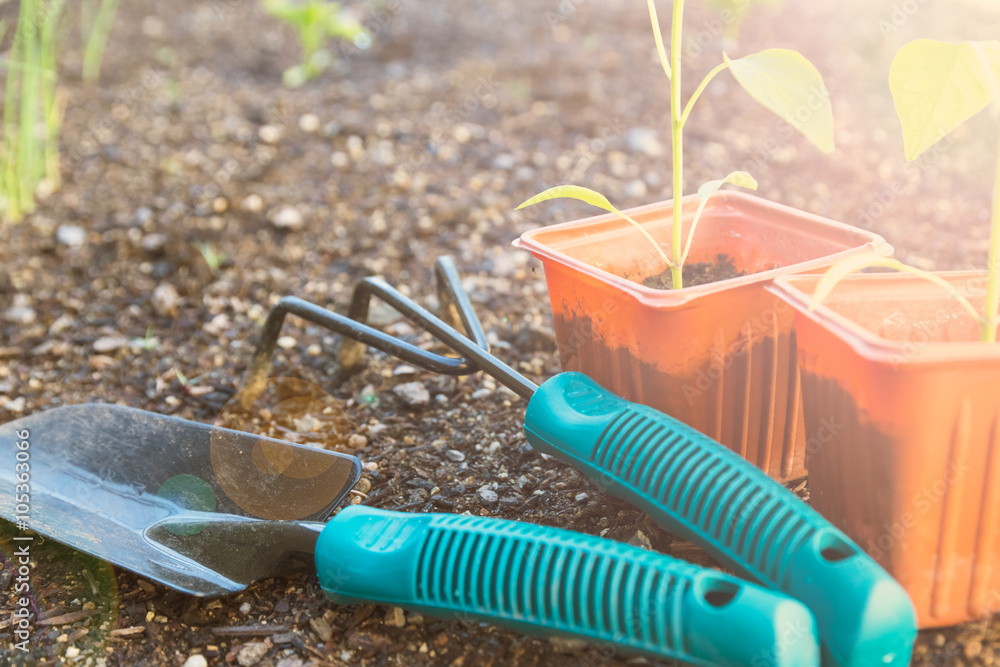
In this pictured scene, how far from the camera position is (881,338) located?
740 millimetres

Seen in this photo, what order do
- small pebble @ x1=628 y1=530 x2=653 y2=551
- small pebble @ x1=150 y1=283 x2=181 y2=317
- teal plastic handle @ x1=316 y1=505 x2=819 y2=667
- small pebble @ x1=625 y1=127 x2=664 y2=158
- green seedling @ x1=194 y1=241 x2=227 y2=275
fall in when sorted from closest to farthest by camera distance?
teal plastic handle @ x1=316 y1=505 x2=819 y2=667
small pebble @ x1=628 y1=530 x2=653 y2=551
small pebble @ x1=150 y1=283 x2=181 y2=317
green seedling @ x1=194 y1=241 x2=227 y2=275
small pebble @ x1=625 y1=127 x2=664 y2=158

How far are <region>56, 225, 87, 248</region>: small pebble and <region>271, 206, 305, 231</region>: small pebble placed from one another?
1.62ft

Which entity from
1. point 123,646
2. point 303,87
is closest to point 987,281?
point 123,646

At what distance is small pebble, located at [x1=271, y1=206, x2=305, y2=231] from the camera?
6.40 ft

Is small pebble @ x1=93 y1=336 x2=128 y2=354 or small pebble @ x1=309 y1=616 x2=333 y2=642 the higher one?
small pebble @ x1=309 y1=616 x2=333 y2=642

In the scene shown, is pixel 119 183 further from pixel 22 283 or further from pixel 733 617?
pixel 733 617

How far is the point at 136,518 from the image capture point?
1.08m

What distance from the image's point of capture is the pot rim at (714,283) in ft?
2.76

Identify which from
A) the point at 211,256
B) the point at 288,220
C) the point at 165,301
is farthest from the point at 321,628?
the point at 288,220

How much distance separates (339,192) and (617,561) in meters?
1.63

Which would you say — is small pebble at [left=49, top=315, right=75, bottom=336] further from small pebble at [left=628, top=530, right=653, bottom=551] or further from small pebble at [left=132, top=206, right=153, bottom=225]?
small pebble at [left=628, top=530, right=653, bottom=551]

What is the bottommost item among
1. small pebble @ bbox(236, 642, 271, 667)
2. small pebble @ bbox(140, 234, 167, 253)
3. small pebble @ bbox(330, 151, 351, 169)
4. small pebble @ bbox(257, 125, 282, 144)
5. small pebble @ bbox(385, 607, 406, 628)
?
small pebble @ bbox(236, 642, 271, 667)

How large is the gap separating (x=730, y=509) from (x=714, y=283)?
250mm

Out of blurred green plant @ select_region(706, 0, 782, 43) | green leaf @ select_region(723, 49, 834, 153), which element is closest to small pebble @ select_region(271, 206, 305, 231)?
green leaf @ select_region(723, 49, 834, 153)
